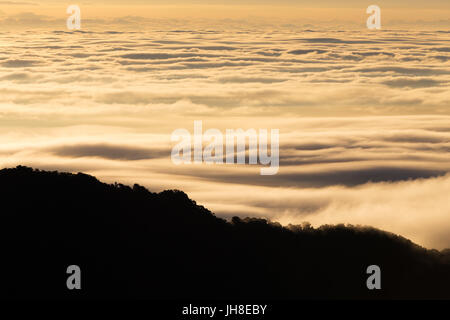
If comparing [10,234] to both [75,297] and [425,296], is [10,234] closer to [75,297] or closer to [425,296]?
[75,297]

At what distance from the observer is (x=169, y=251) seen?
65250mm

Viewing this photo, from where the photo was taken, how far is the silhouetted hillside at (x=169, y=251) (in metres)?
59.2

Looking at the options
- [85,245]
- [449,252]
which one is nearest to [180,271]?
[85,245]

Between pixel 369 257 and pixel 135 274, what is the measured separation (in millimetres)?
30408

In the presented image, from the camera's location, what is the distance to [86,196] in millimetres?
70562

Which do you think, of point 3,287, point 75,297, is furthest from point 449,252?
point 3,287

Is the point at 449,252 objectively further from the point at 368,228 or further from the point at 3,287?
the point at 3,287

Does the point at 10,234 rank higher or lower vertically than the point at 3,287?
higher

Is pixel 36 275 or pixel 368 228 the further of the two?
pixel 368 228

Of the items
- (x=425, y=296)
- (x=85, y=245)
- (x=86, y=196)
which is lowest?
(x=425, y=296)

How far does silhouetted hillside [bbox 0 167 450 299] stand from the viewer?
59250 millimetres
